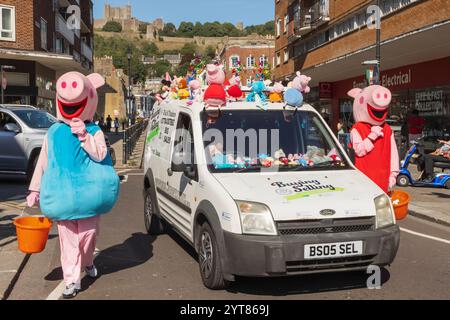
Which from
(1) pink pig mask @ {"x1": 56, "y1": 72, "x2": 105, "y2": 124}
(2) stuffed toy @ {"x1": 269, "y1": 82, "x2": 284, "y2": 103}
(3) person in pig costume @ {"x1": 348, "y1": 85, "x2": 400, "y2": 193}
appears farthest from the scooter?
(1) pink pig mask @ {"x1": 56, "y1": 72, "x2": 105, "y2": 124}

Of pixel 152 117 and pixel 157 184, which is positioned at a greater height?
pixel 152 117

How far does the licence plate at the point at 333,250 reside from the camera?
14.7ft

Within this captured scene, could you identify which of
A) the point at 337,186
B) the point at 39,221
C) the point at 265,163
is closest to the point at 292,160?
the point at 265,163

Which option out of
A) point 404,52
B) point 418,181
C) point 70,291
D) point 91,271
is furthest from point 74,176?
point 404,52

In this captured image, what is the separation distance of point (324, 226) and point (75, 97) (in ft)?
8.25

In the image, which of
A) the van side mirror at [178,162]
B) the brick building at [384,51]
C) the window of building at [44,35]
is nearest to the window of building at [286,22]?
the brick building at [384,51]

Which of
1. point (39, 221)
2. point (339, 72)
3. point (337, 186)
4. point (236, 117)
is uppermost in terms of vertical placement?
point (339, 72)

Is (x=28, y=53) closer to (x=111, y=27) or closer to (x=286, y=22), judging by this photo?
(x=286, y=22)

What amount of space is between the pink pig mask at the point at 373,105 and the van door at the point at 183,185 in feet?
7.03

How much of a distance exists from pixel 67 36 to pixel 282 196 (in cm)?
3620

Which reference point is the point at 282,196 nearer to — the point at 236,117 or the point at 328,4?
the point at 236,117

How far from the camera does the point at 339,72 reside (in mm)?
28641

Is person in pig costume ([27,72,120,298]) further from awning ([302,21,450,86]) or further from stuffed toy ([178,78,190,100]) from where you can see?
awning ([302,21,450,86])
